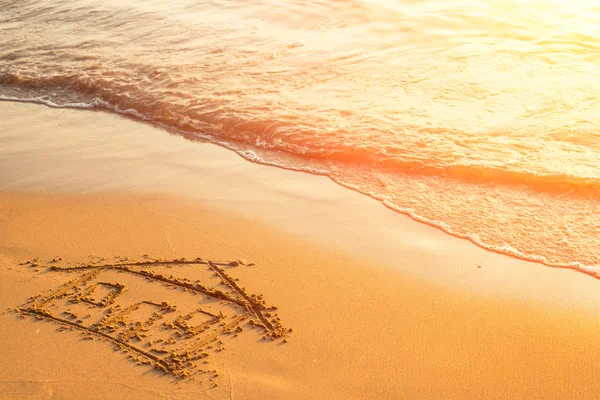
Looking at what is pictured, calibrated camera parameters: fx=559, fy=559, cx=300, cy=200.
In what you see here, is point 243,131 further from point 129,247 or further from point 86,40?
point 86,40

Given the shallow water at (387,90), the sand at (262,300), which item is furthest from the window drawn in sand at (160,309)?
the shallow water at (387,90)

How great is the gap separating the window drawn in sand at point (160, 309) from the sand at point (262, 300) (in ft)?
0.04

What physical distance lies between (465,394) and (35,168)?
14.0 ft

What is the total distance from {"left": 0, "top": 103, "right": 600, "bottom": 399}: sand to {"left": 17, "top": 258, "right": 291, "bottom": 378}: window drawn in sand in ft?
0.04

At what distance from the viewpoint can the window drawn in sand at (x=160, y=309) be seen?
2988 millimetres

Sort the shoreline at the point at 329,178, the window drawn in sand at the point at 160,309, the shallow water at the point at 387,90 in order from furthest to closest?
the shallow water at the point at 387,90 < the shoreline at the point at 329,178 < the window drawn in sand at the point at 160,309

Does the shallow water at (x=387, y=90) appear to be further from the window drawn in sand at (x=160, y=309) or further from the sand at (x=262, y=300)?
the window drawn in sand at (x=160, y=309)

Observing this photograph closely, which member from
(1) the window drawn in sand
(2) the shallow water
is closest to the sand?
(1) the window drawn in sand

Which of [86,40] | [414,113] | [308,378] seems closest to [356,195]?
[414,113]

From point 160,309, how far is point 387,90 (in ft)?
13.8

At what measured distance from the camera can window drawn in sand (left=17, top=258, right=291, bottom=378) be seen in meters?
2.99

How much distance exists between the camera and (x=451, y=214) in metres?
4.31

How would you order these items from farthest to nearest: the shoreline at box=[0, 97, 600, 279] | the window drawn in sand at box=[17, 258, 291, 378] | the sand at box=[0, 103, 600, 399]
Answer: the shoreline at box=[0, 97, 600, 279] → the window drawn in sand at box=[17, 258, 291, 378] → the sand at box=[0, 103, 600, 399]

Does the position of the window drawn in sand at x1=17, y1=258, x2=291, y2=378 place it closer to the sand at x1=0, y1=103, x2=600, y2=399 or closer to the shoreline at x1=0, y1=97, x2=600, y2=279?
the sand at x1=0, y1=103, x2=600, y2=399
